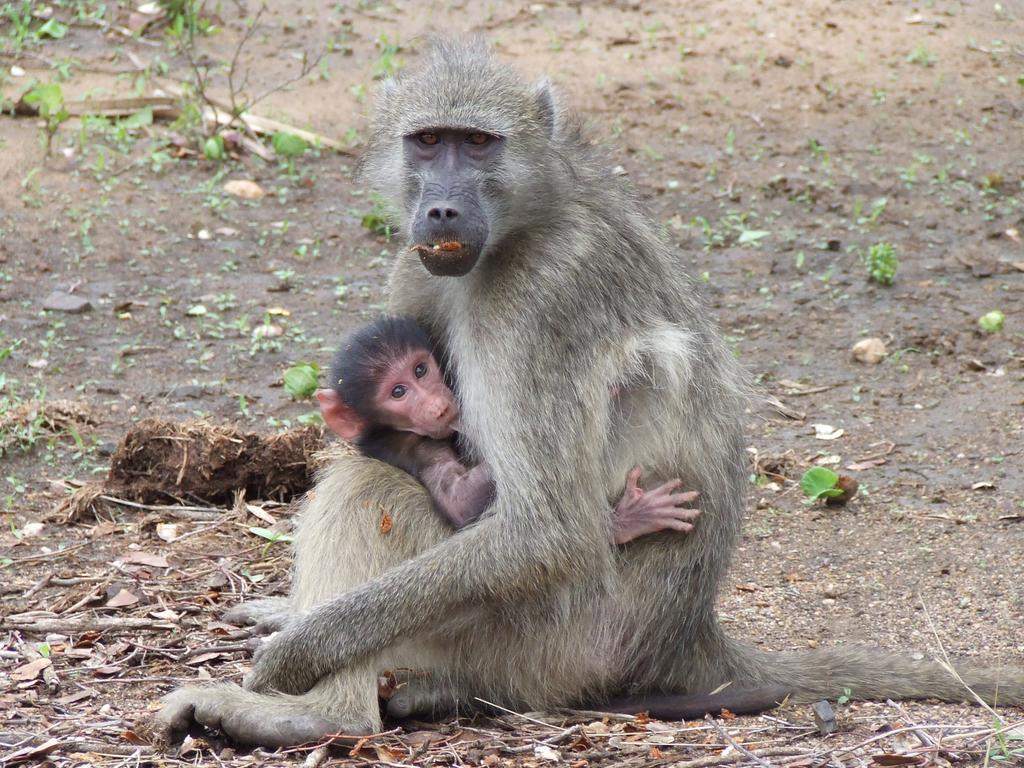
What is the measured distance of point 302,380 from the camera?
6.26 meters

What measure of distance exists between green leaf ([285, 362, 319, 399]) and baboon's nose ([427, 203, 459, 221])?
2.60 meters

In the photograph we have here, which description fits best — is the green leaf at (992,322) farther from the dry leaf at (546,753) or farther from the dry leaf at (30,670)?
the dry leaf at (30,670)

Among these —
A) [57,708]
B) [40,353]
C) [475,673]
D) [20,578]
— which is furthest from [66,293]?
[475,673]

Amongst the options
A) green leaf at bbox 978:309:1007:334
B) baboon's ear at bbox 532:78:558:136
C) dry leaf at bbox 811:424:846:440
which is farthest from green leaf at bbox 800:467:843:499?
baboon's ear at bbox 532:78:558:136

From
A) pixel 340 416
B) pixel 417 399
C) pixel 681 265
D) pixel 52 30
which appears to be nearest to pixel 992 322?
pixel 681 265

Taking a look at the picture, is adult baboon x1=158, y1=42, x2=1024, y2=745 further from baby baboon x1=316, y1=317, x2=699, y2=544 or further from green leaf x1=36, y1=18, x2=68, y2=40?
green leaf x1=36, y1=18, x2=68, y2=40

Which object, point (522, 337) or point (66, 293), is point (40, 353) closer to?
point (66, 293)

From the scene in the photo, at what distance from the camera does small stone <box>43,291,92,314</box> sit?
23.4 ft

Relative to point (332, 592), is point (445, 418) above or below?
above

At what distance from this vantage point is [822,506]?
559 centimetres

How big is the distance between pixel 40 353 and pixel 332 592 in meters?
3.44

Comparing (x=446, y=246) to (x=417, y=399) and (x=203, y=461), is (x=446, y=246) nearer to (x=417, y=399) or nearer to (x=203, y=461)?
(x=417, y=399)

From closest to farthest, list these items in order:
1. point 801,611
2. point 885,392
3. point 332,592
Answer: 1. point 332,592
2. point 801,611
3. point 885,392

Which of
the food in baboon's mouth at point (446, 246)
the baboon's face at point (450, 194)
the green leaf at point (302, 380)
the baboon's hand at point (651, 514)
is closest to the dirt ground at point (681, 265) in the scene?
the green leaf at point (302, 380)
